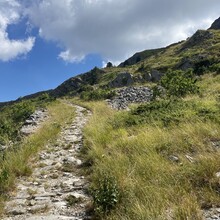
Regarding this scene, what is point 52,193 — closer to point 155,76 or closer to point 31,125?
point 31,125

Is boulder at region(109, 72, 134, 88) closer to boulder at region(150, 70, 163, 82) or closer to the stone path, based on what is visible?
boulder at region(150, 70, 163, 82)

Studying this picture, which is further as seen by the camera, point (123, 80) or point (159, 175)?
point (123, 80)

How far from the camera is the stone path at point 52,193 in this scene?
6.09 m

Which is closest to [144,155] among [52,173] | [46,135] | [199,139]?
[199,139]

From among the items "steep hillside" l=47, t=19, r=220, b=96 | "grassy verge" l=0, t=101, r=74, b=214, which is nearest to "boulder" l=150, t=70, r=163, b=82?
"steep hillside" l=47, t=19, r=220, b=96

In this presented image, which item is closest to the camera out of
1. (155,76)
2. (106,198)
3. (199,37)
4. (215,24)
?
(106,198)

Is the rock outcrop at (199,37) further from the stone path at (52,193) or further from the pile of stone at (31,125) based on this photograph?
the stone path at (52,193)

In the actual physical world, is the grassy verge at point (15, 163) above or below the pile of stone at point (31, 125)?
below

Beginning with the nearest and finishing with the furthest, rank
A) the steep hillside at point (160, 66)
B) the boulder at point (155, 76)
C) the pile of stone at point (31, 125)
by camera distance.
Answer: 1. the pile of stone at point (31, 125)
2. the steep hillside at point (160, 66)
3. the boulder at point (155, 76)

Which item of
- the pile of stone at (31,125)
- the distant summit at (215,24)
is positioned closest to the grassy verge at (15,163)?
the pile of stone at (31,125)

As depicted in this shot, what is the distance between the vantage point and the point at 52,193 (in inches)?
285

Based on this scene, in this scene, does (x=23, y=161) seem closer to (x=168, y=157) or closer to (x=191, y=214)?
(x=168, y=157)

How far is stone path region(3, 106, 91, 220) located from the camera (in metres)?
6.09

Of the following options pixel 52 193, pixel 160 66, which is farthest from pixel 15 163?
pixel 160 66
